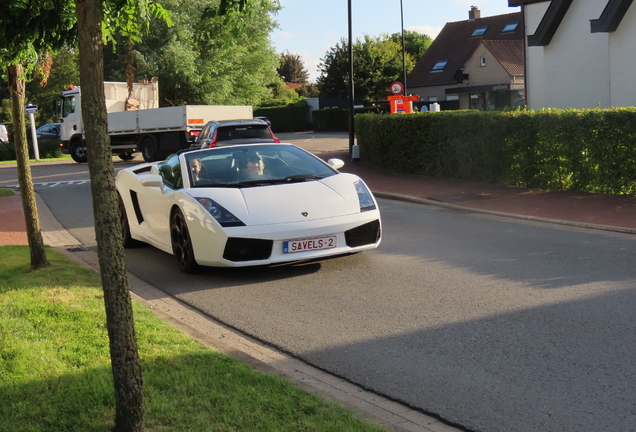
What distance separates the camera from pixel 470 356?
523 cm

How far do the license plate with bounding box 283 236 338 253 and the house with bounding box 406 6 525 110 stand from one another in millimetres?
40921

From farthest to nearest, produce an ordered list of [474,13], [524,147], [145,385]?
[474,13], [524,147], [145,385]

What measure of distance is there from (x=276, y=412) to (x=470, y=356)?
167 centimetres

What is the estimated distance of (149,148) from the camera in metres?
30.2

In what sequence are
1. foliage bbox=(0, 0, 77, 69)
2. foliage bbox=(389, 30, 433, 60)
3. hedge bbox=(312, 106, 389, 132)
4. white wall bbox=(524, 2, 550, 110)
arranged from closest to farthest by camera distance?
foliage bbox=(0, 0, 77, 69) < white wall bbox=(524, 2, 550, 110) < hedge bbox=(312, 106, 389, 132) < foliage bbox=(389, 30, 433, 60)

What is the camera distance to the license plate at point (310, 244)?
7.73m

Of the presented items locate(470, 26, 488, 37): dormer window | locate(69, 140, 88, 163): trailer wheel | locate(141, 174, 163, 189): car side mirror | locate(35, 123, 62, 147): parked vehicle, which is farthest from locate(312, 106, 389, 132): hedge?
locate(141, 174, 163, 189): car side mirror

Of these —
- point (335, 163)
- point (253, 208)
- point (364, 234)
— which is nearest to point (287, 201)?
point (253, 208)

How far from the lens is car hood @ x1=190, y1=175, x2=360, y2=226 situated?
779 cm

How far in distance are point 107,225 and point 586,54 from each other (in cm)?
2194

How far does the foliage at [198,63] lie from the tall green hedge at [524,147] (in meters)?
23.0

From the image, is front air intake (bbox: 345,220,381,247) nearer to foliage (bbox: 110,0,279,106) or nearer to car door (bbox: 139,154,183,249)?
car door (bbox: 139,154,183,249)

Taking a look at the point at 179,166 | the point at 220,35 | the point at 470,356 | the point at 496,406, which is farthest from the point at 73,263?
the point at 496,406

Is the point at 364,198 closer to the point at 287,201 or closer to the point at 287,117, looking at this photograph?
the point at 287,201
